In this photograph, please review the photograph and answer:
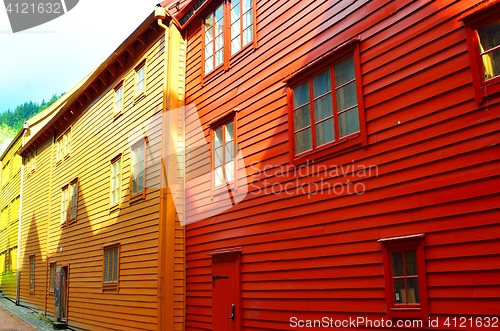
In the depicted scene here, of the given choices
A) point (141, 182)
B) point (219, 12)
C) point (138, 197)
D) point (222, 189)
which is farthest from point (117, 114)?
point (222, 189)

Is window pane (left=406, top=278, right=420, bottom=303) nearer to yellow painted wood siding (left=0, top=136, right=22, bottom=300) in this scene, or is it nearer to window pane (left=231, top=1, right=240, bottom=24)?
window pane (left=231, top=1, right=240, bottom=24)

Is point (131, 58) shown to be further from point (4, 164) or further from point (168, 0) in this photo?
point (4, 164)

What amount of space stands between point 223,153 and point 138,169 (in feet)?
13.5

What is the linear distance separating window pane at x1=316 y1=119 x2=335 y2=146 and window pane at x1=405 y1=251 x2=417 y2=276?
2.27 m

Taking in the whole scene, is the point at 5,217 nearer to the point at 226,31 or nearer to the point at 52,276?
the point at 52,276

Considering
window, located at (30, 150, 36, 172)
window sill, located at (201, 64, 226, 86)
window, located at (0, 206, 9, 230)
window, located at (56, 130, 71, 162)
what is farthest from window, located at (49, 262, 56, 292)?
window, located at (0, 206, 9, 230)

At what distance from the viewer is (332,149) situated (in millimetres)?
7934

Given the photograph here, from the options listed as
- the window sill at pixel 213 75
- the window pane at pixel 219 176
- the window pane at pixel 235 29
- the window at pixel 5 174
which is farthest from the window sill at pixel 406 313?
the window at pixel 5 174

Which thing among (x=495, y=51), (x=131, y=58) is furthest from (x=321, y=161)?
(x=131, y=58)

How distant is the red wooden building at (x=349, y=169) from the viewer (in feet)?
19.5

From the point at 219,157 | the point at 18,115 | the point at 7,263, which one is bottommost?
the point at 7,263

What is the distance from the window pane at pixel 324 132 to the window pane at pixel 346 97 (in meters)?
0.33

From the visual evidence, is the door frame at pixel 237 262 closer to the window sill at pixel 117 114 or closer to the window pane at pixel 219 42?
the window pane at pixel 219 42

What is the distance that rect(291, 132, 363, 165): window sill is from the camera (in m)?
7.55
